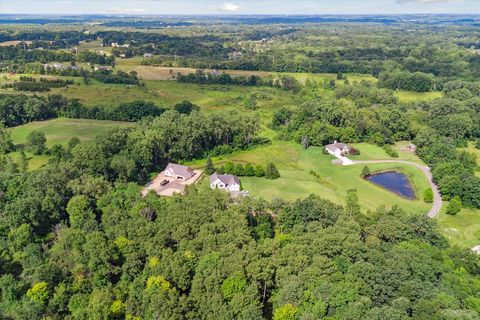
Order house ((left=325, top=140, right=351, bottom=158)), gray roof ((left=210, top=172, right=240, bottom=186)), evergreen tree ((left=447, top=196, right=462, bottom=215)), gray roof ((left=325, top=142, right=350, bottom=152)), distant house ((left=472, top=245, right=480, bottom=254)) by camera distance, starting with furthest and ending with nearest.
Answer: gray roof ((left=325, top=142, right=350, bottom=152))
house ((left=325, top=140, right=351, bottom=158))
gray roof ((left=210, top=172, right=240, bottom=186))
evergreen tree ((left=447, top=196, right=462, bottom=215))
distant house ((left=472, top=245, right=480, bottom=254))

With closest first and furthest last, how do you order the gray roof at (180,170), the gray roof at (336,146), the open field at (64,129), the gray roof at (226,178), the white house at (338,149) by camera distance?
1. the gray roof at (226,178)
2. the gray roof at (180,170)
3. the white house at (338,149)
4. the gray roof at (336,146)
5. the open field at (64,129)

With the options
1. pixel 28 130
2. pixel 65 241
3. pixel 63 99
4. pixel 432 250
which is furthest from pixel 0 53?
pixel 432 250

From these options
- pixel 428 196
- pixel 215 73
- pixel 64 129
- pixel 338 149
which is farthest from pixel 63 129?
pixel 428 196

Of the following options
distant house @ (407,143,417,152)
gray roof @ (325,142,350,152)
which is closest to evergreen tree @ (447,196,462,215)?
gray roof @ (325,142,350,152)

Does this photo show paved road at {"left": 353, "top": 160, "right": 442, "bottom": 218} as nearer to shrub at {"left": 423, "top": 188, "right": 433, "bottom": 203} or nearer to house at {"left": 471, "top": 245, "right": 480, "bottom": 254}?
shrub at {"left": 423, "top": 188, "right": 433, "bottom": 203}

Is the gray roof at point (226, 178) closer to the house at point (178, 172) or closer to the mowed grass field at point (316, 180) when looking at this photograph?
the mowed grass field at point (316, 180)

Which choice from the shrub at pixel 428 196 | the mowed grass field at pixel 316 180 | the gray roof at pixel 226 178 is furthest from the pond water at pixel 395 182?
the gray roof at pixel 226 178
